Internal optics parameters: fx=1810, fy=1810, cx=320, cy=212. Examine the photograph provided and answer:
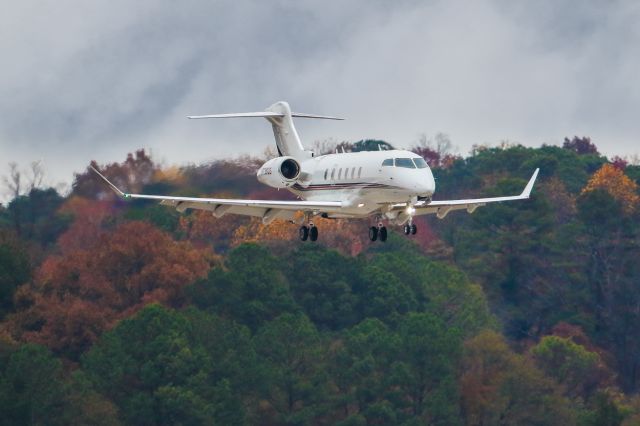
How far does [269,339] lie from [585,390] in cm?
2216

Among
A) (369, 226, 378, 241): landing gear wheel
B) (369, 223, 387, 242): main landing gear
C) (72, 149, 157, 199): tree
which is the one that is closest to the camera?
(369, 223, 387, 242): main landing gear

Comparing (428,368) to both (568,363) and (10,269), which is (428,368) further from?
(10,269)

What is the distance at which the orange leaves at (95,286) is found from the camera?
103 m

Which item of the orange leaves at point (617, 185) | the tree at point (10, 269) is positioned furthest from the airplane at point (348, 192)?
the orange leaves at point (617, 185)

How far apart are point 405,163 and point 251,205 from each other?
5428mm

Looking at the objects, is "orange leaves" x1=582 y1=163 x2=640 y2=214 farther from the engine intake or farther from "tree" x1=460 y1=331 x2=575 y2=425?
the engine intake

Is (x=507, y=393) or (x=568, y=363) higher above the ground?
(x=568, y=363)

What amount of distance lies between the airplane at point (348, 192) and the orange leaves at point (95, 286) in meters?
43.0

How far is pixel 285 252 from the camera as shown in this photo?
11756 cm

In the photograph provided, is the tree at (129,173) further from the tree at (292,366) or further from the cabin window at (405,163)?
the cabin window at (405,163)

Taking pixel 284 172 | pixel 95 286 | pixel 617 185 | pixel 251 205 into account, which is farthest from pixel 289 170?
pixel 617 185

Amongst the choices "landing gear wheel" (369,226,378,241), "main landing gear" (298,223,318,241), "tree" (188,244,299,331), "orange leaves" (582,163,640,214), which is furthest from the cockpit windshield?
"orange leaves" (582,163,640,214)

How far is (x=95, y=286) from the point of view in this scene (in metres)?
105

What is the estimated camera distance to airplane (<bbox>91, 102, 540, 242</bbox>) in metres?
55.0
